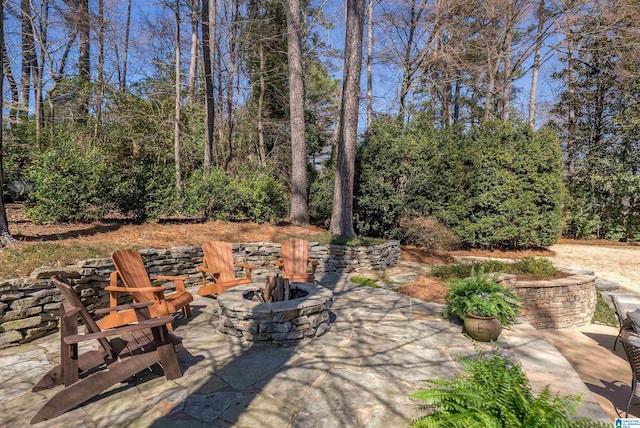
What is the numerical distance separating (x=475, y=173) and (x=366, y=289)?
5866 mm

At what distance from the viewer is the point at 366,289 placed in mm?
5727

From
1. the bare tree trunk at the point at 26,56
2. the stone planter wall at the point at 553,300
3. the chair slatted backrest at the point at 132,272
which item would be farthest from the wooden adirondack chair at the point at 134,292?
the bare tree trunk at the point at 26,56

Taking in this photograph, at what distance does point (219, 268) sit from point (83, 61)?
13.0m

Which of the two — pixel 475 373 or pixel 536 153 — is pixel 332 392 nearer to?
pixel 475 373

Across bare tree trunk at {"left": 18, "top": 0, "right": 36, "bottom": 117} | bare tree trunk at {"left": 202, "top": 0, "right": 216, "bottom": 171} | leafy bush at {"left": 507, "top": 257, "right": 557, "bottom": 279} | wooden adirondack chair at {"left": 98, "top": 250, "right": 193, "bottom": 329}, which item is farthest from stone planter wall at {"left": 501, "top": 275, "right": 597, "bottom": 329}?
bare tree trunk at {"left": 18, "top": 0, "right": 36, "bottom": 117}

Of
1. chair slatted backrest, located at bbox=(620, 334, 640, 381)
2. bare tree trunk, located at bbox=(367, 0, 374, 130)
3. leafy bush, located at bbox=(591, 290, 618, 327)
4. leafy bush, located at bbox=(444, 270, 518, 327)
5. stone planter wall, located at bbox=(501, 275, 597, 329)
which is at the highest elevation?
bare tree trunk, located at bbox=(367, 0, 374, 130)

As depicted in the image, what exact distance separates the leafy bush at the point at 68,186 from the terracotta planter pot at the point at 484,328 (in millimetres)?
7075

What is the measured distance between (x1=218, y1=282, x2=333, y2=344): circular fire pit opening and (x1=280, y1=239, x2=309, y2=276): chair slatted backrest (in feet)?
5.89

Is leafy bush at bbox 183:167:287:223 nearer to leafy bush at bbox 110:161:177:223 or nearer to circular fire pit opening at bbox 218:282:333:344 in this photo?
leafy bush at bbox 110:161:177:223

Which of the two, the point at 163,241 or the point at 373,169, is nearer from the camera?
the point at 163,241

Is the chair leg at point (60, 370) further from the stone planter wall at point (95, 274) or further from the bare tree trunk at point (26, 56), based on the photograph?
the bare tree trunk at point (26, 56)

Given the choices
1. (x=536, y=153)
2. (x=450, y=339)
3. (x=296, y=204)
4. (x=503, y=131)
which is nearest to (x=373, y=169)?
(x=296, y=204)

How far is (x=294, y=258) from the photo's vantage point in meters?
5.54

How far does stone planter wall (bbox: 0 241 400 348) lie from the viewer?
11.5ft
